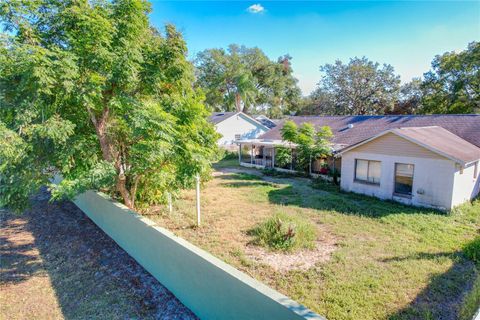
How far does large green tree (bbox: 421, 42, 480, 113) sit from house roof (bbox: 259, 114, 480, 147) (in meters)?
9.64

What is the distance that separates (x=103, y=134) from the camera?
859 centimetres

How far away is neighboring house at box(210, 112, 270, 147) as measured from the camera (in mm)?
30625

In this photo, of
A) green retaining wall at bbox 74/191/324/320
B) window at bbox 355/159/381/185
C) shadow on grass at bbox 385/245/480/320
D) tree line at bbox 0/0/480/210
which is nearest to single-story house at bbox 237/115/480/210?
window at bbox 355/159/381/185

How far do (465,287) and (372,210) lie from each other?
212 inches

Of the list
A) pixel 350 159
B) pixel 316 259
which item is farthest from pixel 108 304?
pixel 350 159

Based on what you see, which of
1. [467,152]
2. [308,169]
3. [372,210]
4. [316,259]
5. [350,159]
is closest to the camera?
[316,259]

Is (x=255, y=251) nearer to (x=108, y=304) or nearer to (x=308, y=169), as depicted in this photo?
(x=108, y=304)

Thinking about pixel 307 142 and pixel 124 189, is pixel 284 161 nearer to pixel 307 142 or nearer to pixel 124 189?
pixel 307 142

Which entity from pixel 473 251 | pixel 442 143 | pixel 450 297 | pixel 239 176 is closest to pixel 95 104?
pixel 450 297

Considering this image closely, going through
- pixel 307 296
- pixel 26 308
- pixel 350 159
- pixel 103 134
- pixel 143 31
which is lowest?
pixel 26 308

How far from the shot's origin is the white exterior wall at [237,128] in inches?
1208

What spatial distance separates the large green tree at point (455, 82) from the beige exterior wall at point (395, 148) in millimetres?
16998

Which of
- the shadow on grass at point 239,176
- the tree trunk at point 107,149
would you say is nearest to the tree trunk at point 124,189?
the tree trunk at point 107,149

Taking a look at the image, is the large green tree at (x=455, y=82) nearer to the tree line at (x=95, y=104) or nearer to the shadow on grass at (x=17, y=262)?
the tree line at (x=95, y=104)
